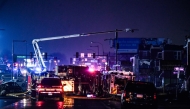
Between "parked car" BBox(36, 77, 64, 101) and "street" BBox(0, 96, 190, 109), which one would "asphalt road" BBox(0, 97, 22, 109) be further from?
"parked car" BBox(36, 77, 64, 101)

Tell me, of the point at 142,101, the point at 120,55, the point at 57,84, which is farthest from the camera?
the point at 120,55

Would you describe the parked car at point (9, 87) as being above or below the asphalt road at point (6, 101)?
above

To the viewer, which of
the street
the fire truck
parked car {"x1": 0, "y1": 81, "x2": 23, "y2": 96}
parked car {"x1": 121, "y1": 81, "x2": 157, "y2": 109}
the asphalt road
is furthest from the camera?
parked car {"x1": 0, "y1": 81, "x2": 23, "y2": 96}

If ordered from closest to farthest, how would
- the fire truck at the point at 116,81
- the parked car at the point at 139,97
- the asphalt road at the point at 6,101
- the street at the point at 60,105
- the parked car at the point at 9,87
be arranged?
the parked car at the point at 139,97
the street at the point at 60,105
the asphalt road at the point at 6,101
the fire truck at the point at 116,81
the parked car at the point at 9,87

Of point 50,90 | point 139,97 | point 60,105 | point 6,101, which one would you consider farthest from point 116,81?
point 139,97

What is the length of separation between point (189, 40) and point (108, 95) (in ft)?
79.9

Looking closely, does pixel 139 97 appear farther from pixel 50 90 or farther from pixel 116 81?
pixel 116 81

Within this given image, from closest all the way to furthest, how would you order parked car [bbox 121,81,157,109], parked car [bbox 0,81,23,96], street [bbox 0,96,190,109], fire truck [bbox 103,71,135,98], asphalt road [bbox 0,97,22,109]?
1. parked car [bbox 121,81,157,109]
2. street [bbox 0,96,190,109]
3. asphalt road [bbox 0,97,22,109]
4. fire truck [bbox 103,71,135,98]
5. parked car [bbox 0,81,23,96]

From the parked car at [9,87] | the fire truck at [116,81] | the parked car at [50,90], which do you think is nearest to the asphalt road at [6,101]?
the parked car at [50,90]

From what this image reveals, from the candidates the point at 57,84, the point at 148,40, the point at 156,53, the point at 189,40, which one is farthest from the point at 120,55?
the point at 57,84

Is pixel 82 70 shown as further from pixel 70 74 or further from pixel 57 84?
pixel 57 84

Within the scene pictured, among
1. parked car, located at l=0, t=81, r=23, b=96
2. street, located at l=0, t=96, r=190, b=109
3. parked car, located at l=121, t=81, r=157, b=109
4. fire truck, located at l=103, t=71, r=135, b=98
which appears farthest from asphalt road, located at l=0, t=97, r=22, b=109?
fire truck, located at l=103, t=71, r=135, b=98

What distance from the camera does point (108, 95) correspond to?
42.1m

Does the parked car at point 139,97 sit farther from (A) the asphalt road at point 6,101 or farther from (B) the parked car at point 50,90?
(B) the parked car at point 50,90
